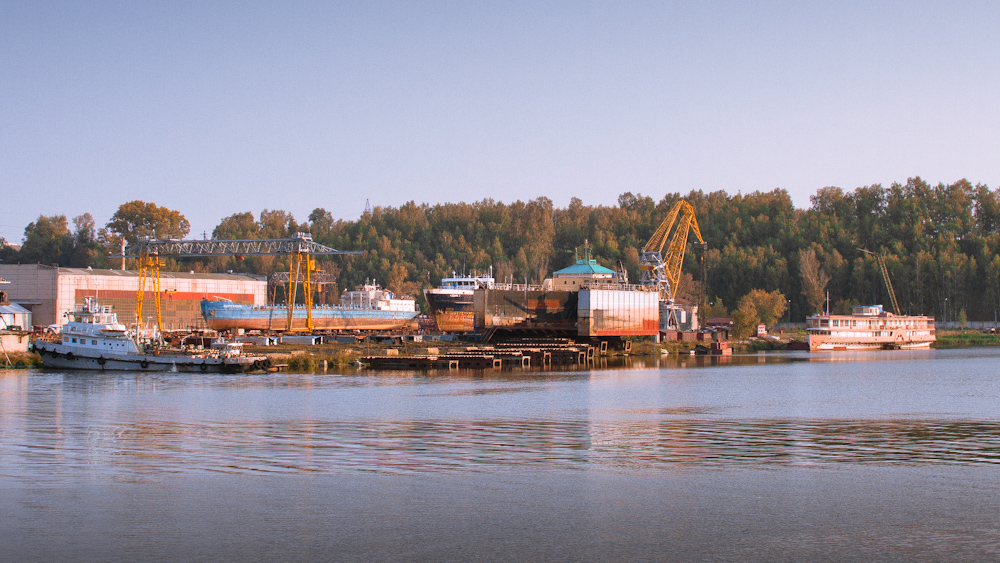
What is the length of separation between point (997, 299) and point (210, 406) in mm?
126383

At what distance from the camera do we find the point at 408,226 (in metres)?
175

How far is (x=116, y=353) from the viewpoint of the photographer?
5597cm

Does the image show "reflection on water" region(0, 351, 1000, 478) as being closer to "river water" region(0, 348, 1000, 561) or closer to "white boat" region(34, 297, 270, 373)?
"river water" region(0, 348, 1000, 561)

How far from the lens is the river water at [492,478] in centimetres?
1505

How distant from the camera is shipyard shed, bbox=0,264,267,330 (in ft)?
282

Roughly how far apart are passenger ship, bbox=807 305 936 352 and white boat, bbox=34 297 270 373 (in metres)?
69.0

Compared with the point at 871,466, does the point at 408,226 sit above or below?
above

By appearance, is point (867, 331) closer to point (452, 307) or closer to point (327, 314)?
point (452, 307)

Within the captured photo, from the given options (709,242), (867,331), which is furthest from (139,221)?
(867,331)

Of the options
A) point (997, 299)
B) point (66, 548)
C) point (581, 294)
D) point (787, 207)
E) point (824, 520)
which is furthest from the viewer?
point (787, 207)

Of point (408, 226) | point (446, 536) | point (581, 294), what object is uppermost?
point (408, 226)

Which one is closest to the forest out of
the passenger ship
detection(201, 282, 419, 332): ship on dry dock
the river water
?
the passenger ship

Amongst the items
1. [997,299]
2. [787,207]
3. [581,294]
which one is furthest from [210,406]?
[787,207]

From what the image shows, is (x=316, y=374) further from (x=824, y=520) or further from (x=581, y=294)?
(x=824, y=520)
